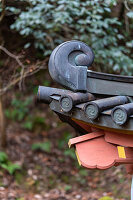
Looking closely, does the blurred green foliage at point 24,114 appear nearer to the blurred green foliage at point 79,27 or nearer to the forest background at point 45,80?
the forest background at point 45,80

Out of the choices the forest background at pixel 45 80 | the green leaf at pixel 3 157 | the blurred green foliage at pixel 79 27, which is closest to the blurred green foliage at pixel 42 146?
the forest background at pixel 45 80

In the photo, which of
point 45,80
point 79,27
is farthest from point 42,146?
point 79,27

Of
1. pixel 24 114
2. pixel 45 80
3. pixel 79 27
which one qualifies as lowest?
pixel 24 114

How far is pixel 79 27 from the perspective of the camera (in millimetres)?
4375

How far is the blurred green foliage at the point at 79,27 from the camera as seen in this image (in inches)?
156

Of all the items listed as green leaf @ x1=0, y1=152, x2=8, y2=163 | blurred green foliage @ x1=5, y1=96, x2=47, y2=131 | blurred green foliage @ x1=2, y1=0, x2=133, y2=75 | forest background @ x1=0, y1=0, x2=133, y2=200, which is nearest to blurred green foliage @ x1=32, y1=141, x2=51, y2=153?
forest background @ x1=0, y1=0, x2=133, y2=200

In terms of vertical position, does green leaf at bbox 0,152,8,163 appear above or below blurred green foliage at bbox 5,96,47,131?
below

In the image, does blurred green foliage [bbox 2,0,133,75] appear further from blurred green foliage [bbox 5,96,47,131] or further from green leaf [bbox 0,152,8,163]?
blurred green foliage [bbox 5,96,47,131]

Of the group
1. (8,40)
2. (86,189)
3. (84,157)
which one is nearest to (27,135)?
(86,189)

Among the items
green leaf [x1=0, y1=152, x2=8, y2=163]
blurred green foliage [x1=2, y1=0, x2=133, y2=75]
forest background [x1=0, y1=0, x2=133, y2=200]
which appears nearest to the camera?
blurred green foliage [x1=2, y1=0, x2=133, y2=75]

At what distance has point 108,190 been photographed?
526cm

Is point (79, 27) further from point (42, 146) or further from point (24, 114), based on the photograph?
point (24, 114)

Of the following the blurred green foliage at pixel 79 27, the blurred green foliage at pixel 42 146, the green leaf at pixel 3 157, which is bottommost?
the blurred green foliage at pixel 42 146

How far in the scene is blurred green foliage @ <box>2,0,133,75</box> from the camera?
13.0ft
